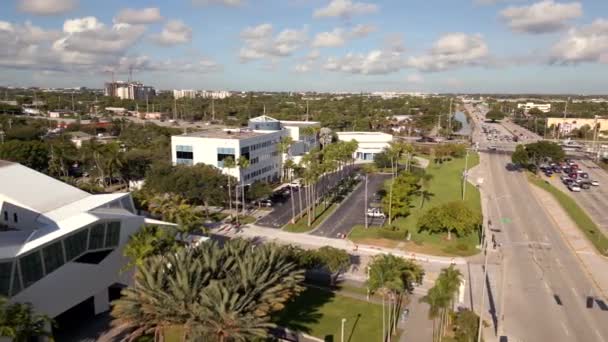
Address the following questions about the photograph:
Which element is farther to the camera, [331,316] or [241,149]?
[241,149]

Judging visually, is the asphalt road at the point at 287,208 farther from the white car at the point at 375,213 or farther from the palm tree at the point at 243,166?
the white car at the point at 375,213

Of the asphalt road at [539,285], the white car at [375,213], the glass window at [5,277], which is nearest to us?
the glass window at [5,277]

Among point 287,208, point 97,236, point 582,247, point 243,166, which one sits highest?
point 243,166

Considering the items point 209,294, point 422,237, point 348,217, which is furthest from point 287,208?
point 209,294

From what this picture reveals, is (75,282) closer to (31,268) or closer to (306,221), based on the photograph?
(31,268)

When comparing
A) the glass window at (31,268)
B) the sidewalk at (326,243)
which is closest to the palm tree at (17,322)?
the glass window at (31,268)

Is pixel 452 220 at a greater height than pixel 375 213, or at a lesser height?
greater
